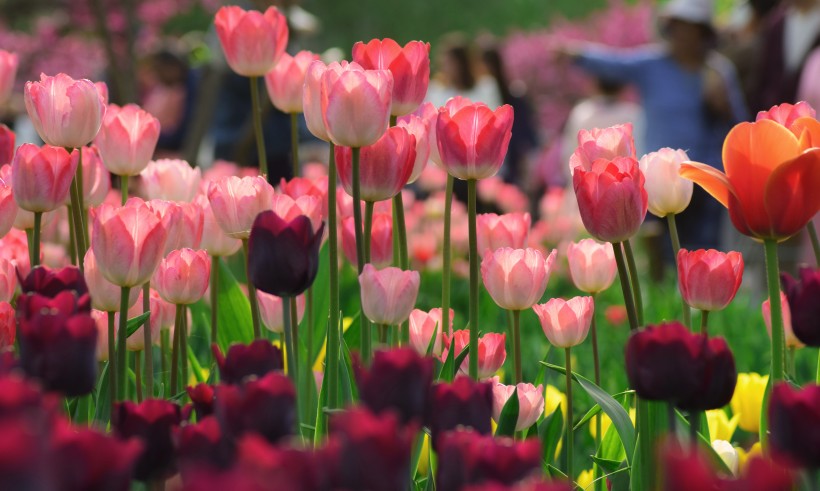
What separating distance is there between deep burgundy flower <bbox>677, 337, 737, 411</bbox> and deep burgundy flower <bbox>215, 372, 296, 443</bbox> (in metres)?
0.37

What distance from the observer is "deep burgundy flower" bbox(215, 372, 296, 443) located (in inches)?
29.5

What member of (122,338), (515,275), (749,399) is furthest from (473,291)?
(749,399)

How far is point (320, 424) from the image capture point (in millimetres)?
1201

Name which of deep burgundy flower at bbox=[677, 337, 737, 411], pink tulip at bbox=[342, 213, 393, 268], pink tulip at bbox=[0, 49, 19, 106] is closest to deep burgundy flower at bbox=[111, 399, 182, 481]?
deep burgundy flower at bbox=[677, 337, 737, 411]

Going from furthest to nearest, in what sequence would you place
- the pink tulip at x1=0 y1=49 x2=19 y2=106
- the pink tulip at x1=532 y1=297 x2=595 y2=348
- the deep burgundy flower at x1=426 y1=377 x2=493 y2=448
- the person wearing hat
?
the person wearing hat, the pink tulip at x1=0 y1=49 x2=19 y2=106, the pink tulip at x1=532 y1=297 x2=595 y2=348, the deep burgundy flower at x1=426 y1=377 x2=493 y2=448

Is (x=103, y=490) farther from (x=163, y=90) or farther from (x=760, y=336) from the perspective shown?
(x=163, y=90)

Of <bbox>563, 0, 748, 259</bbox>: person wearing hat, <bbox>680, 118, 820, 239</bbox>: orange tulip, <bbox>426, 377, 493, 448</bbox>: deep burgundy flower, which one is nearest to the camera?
<bbox>426, 377, 493, 448</bbox>: deep burgundy flower

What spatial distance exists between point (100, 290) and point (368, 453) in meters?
0.81

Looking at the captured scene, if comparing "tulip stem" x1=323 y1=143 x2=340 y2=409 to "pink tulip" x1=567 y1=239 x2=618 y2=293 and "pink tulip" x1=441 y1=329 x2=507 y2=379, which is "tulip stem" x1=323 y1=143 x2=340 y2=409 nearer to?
"pink tulip" x1=441 y1=329 x2=507 y2=379

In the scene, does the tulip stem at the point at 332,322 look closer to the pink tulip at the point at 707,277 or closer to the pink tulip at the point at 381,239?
the pink tulip at the point at 381,239

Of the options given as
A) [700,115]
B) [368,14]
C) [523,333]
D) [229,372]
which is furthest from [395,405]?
[368,14]

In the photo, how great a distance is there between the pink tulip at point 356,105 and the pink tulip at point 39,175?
0.33 metres

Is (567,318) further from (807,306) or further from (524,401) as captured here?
(807,306)

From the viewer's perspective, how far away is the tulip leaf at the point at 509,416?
3.66ft
